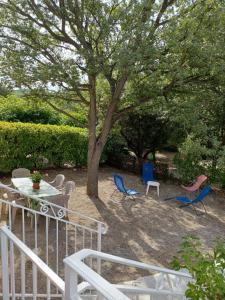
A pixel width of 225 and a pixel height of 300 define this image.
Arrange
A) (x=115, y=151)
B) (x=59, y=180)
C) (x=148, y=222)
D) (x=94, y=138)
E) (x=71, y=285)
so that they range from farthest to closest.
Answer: (x=115, y=151)
(x=94, y=138)
(x=59, y=180)
(x=148, y=222)
(x=71, y=285)

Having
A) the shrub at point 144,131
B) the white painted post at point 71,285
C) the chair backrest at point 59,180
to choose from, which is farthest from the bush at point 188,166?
the white painted post at point 71,285

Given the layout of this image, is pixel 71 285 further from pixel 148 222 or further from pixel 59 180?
pixel 59 180

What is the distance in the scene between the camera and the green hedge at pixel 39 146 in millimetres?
10617

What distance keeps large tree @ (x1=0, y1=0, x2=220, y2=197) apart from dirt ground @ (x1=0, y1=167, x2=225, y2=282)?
3.02 m

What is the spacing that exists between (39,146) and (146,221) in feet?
18.9

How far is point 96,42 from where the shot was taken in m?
7.43

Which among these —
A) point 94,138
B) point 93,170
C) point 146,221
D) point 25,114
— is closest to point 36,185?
point 93,170

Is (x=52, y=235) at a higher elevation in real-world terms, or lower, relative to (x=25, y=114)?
lower

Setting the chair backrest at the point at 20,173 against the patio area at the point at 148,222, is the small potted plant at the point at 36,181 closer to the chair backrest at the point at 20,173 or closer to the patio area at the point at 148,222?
the patio area at the point at 148,222

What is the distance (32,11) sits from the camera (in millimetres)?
7520

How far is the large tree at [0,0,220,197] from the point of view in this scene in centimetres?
666

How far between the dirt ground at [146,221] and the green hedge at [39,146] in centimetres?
105

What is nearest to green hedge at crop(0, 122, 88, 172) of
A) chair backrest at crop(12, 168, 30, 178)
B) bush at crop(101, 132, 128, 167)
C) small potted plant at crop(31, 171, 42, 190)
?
bush at crop(101, 132, 128, 167)

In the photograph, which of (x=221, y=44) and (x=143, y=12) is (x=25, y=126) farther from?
(x=221, y=44)
